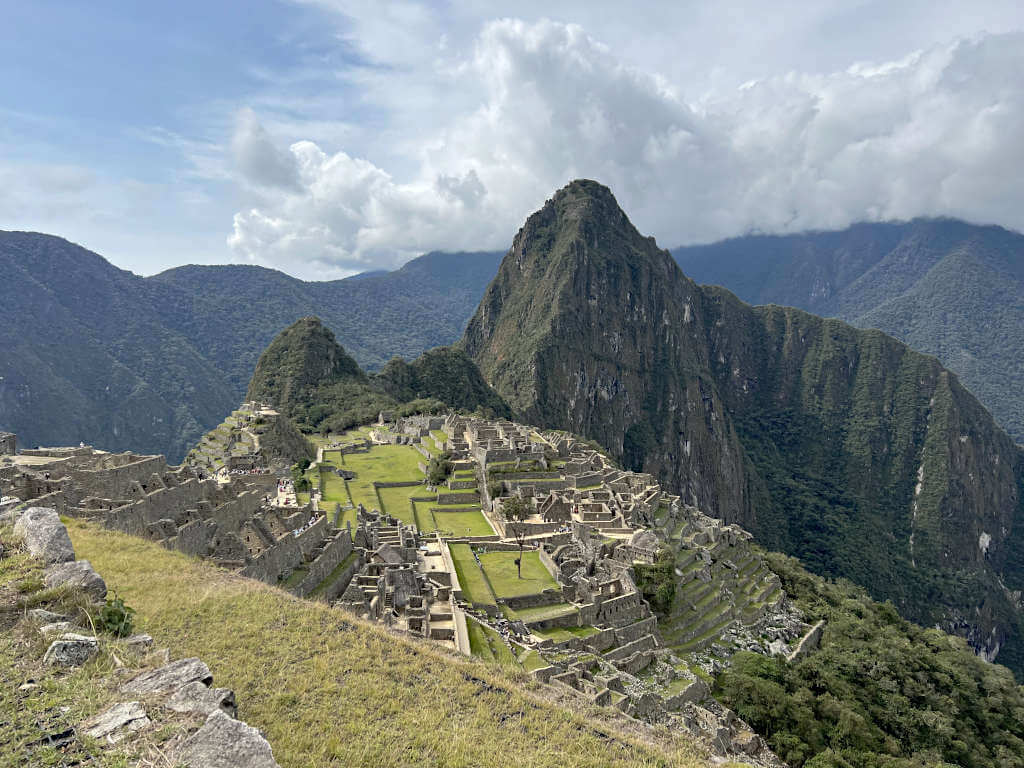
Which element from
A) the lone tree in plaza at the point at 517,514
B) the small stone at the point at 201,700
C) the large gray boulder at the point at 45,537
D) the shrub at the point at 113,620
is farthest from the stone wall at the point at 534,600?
the small stone at the point at 201,700

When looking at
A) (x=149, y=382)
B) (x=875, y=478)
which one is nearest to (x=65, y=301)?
(x=149, y=382)

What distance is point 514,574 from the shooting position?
26922 millimetres

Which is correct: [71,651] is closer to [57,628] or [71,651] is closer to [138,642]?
[57,628]

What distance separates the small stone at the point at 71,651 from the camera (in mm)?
6801

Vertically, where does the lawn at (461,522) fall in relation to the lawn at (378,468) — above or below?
below

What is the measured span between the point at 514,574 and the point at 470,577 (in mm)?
2661

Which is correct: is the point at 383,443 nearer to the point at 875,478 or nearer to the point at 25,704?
the point at 25,704

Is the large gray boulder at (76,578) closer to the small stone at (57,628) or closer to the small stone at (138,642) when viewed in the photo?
the small stone at (57,628)

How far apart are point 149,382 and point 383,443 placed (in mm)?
72830

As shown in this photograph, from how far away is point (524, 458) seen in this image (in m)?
46.4

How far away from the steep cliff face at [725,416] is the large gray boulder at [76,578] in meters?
115

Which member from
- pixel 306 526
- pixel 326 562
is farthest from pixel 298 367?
pixel 326 562

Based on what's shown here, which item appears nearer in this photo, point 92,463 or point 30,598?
point 30,598

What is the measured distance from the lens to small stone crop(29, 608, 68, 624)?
7.54 m
